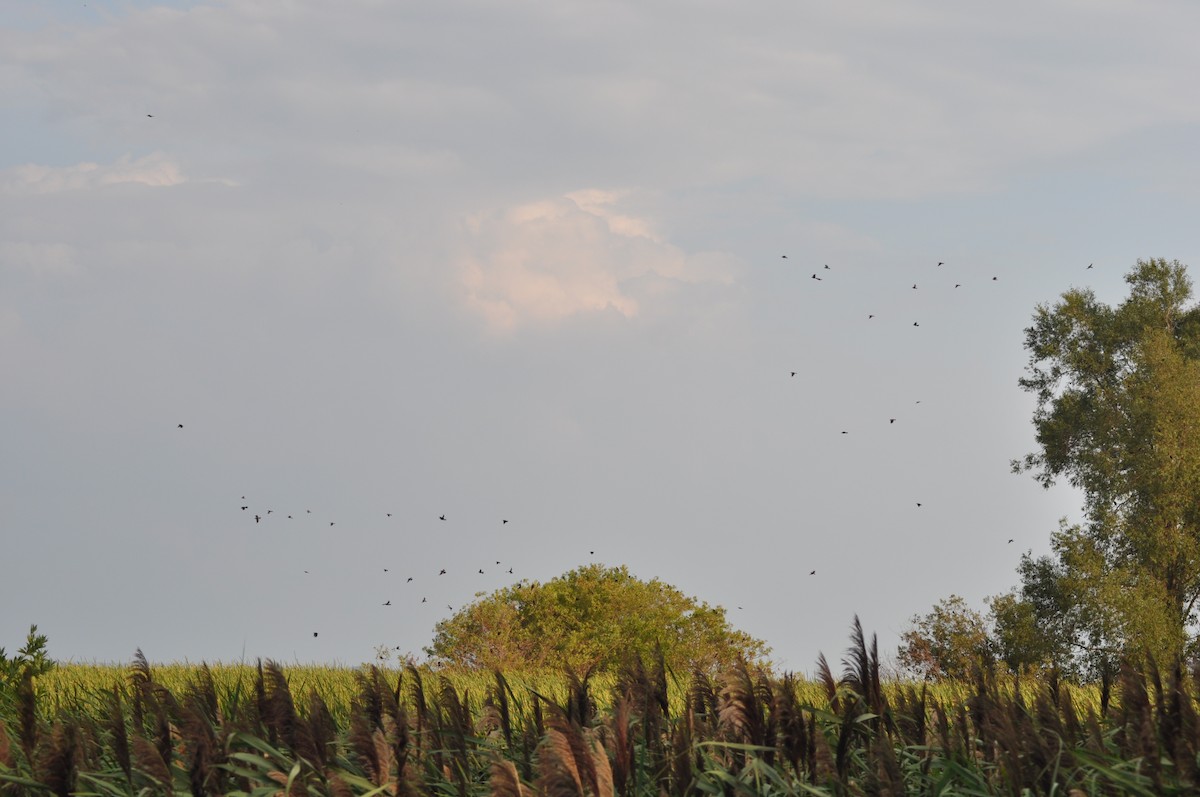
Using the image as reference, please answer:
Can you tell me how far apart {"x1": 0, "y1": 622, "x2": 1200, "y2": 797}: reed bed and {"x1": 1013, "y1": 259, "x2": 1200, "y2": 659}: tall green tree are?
29.6 metres

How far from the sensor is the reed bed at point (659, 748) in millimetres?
3723

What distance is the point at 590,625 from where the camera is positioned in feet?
104

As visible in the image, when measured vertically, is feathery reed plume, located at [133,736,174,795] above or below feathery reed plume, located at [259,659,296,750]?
below

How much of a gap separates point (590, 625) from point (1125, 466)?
16960 millimetres

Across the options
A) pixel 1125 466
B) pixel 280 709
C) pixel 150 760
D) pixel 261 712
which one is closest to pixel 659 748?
pixel 280 709

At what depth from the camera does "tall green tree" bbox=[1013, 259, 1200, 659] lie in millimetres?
32844

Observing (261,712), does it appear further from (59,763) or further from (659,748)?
(659,748)

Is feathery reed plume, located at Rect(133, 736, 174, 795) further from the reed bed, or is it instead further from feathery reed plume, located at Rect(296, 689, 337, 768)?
feathery reed plume, located at Rect(296, 689, 337, 768)

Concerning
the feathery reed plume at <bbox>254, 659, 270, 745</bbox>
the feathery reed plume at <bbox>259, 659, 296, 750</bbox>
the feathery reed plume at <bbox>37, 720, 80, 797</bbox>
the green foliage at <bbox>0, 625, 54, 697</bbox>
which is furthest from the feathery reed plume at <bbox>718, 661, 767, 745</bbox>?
the green foliage at <bbox>0, 625, 54, 697</bbox>

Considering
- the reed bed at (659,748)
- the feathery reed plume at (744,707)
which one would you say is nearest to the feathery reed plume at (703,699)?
the reed bed at (659,748)

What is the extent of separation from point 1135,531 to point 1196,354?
21.4ft

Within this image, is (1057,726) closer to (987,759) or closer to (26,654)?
(987,759)

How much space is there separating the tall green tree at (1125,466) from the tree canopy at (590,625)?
961 centimetres

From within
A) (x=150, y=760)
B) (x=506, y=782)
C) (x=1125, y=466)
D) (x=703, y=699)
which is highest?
(x=1125, y=466)
